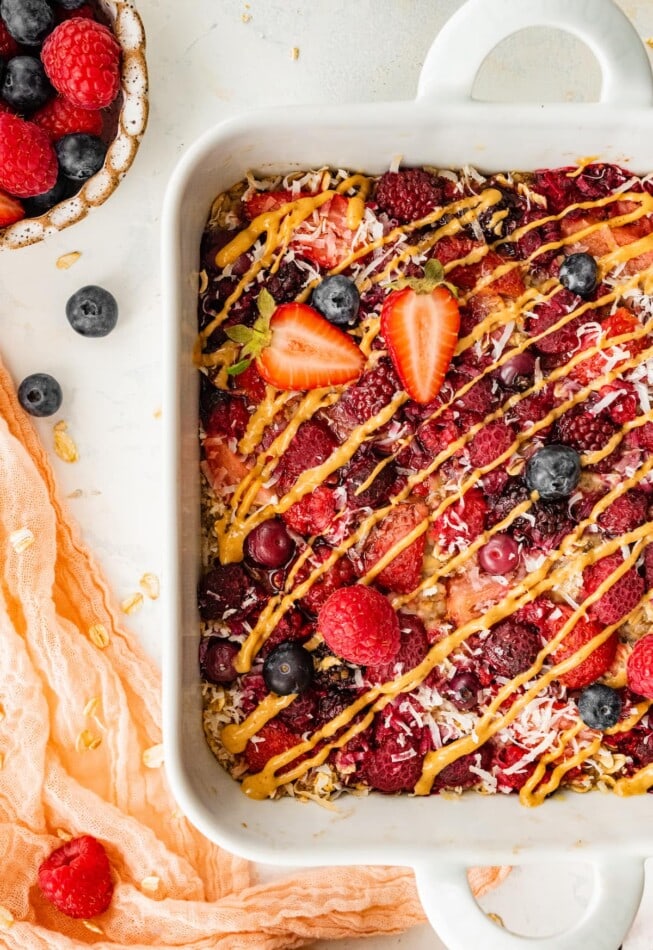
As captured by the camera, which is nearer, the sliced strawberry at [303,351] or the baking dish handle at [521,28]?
the baking dish handle at [521,28]

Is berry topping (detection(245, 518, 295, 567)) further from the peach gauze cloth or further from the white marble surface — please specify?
the peach gauze cloth

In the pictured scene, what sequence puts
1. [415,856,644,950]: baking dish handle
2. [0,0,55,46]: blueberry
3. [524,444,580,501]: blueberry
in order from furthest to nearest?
[0,0,55,46]: blueberry
[524,444,580,501]: blueberry
[415,856,644,950]: baking dish handle

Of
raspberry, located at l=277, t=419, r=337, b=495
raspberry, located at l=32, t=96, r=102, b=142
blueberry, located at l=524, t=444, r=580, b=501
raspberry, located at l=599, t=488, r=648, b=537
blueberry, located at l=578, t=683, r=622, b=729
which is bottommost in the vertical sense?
blueberry, located at l=578, t=683, r=622, b=729

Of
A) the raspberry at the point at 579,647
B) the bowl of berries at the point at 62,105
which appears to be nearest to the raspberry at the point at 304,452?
the raspberry at the point at 579,647

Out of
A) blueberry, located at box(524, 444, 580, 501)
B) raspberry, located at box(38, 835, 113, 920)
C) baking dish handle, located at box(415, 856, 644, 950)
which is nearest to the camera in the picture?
baking dish handle, located at box(415, 856, 644, 950)

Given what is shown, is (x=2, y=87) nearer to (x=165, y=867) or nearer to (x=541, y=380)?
(x=541, y=380)

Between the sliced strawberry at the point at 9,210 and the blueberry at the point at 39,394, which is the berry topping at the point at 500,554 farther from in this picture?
the sliced strawberry at the point at 9,210

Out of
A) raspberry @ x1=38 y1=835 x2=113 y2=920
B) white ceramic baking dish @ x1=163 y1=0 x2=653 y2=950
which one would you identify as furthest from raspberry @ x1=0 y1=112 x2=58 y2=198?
raspberry @ x1=38 y1=835 x2=113 y2=920
